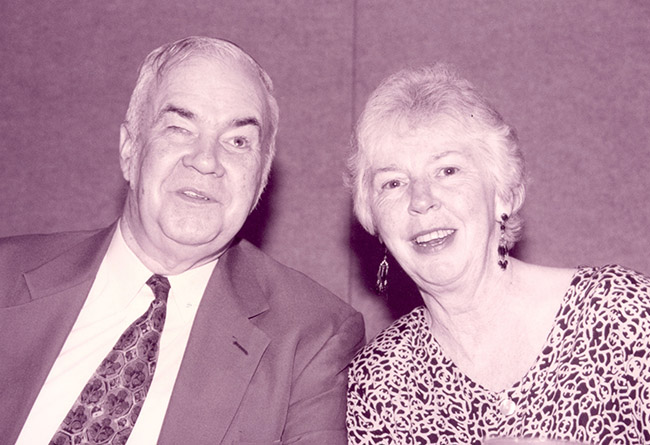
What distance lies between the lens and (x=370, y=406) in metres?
2.22

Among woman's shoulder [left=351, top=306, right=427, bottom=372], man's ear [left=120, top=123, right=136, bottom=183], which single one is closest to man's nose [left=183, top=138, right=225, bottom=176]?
man's ear [left=120, top=123, right=136, bottom=183]

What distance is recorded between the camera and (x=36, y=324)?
7.06 ft

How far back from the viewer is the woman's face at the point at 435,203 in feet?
6.82

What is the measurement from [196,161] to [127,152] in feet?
1.23

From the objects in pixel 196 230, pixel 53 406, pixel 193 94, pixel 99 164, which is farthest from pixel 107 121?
pixel 53 406

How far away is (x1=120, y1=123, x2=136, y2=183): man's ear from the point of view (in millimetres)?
2412

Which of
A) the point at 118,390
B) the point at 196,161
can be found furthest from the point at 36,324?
the point at 196,161

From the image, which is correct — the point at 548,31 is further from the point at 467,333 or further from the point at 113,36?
the point at 113,36

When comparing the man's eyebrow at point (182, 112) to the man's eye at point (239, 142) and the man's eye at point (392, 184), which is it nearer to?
the man's eye at point (239, 142)

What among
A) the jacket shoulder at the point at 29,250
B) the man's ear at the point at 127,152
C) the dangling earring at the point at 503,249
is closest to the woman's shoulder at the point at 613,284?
the dangling earring at the point at 503,249

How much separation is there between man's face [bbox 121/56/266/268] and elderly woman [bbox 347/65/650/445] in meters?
0.38

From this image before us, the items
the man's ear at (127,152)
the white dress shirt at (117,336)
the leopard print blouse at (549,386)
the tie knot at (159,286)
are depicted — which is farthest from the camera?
the man's ear at (127,152)

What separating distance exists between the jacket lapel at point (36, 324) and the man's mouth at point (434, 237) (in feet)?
3.34

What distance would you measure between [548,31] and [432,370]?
5.76ft
